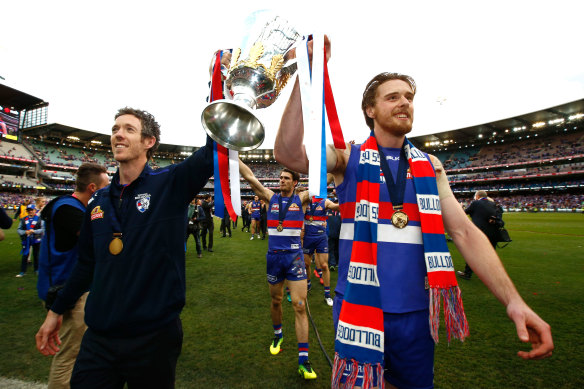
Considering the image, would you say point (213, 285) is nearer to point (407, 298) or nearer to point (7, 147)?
point (407, 298)

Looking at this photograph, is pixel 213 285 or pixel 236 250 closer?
pixel 213 285

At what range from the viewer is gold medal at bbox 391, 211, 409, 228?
58.1 inches

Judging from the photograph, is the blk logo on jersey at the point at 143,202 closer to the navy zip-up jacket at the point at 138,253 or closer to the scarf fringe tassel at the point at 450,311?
the navy zip-up jacket at the point at 138,253

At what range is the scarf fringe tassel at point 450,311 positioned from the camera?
4.40ft

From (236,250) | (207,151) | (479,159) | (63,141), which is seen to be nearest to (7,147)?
(63,141)

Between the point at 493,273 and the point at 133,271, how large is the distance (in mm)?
2006

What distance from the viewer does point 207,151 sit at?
5.51ft

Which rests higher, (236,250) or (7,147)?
(7,147)

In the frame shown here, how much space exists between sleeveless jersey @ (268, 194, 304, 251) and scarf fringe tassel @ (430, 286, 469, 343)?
2.66 m

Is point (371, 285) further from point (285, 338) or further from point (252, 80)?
point (285, 338)

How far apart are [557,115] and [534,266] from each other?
156ft

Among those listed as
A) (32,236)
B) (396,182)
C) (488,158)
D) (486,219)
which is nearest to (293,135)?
(396,182)

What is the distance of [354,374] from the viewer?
50.0 inches

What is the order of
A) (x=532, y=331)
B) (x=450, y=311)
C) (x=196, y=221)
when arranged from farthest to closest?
1. (x=196, y=221)
2. (x=450, y=311)
3. (x=532, y=331)
